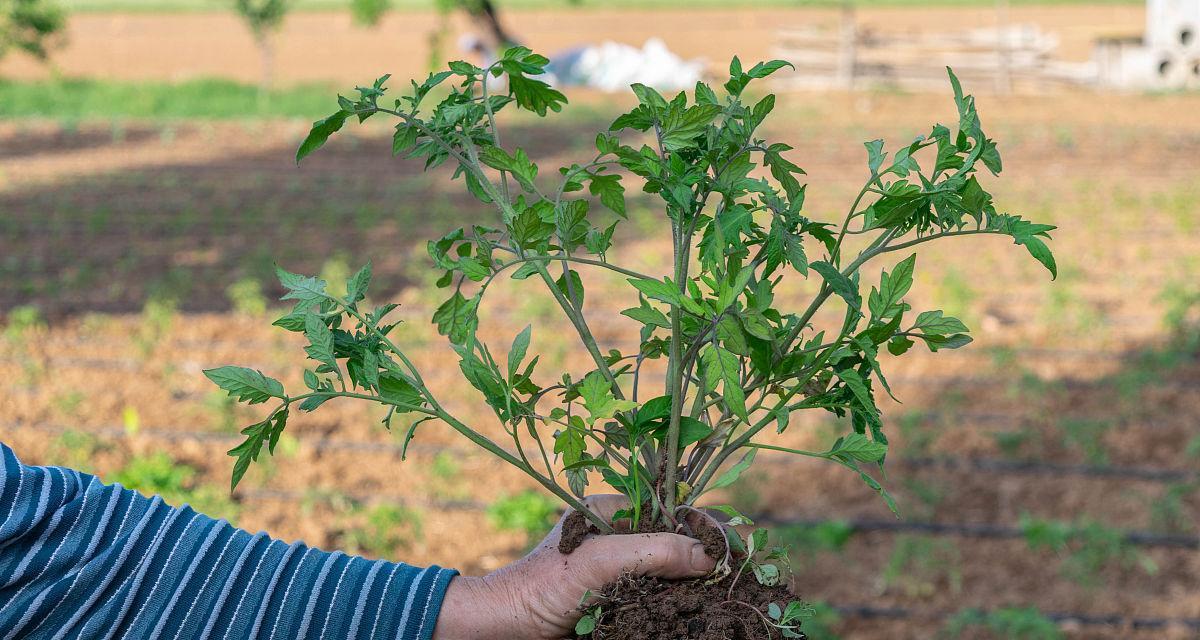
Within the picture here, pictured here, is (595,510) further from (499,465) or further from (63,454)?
(63,454)

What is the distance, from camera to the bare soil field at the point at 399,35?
19062 mm

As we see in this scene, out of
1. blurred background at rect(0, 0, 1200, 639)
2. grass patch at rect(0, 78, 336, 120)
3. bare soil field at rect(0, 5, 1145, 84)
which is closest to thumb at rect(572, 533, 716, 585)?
blurred background at rect(0, 0, 1200, 639)

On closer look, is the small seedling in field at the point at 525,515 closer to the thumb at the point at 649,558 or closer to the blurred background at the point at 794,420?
the blurred background at the point at 794,420

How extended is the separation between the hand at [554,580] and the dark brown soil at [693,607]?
0.06ft

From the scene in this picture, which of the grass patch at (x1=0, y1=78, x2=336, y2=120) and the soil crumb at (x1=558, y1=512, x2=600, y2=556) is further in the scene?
the grass patch at (x1=0, y1=78, x2=336, y2=120)

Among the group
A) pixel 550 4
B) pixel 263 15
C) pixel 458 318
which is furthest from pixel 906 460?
pixel 550 4

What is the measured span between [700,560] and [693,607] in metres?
0.06

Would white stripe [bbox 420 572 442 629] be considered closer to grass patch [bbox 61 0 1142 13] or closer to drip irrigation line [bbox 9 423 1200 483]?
drip irrigation line [bbox 9 423 1200 483]

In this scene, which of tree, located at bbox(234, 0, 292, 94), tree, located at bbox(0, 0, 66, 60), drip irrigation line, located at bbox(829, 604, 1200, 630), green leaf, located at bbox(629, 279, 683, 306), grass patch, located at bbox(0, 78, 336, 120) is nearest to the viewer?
green leaf, located at bbox(629, 279, 683, 306)

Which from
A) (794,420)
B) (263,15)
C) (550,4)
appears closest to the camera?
(794,420)

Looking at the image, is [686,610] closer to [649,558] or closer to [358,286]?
[649,558]

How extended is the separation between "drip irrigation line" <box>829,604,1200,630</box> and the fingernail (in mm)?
2202

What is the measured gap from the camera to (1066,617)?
3.31 m

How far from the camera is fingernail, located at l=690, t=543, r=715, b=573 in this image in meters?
1.30
